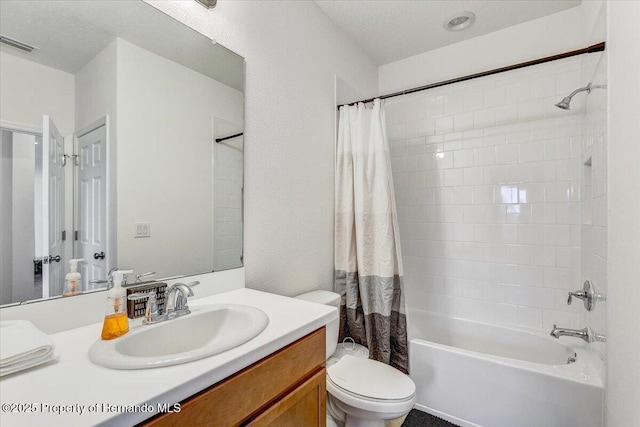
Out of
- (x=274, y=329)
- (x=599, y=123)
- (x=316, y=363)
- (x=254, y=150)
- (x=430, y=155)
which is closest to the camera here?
(x=274, y=329)

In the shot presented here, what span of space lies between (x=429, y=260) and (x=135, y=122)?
2.25 m

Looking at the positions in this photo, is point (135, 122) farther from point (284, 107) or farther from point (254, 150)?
point (284, 107)

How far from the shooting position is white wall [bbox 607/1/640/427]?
872 mm

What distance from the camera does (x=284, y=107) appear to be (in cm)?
171

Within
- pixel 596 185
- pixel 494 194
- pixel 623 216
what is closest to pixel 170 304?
pixel 623 216

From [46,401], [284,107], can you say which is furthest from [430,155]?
[46,401]

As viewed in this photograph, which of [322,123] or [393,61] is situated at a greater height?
[393,61]

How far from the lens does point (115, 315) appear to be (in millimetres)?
842

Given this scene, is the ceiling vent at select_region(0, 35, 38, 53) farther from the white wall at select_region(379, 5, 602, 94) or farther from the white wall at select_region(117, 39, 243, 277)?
the white wall at select_region(379, 5, 602, 94)

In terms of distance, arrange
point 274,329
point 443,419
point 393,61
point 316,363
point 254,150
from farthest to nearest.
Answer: point 393,61 < point 443,419 < point 254,150 < point 316,363 < point 274,329

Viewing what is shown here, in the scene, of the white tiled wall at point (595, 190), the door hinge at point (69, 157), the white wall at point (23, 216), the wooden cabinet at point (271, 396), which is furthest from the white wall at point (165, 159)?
the white tiled wall at point (595, 190)

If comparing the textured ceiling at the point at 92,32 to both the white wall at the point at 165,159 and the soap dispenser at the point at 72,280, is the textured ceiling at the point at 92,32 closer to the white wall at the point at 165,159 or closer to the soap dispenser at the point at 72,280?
the white wall at the point at 165,159

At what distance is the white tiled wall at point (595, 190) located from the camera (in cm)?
131

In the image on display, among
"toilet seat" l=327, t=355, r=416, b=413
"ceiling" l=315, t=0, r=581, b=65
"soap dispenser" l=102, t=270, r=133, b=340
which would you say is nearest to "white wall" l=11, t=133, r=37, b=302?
"soap dispenser" l=102, t=270, r=133, b=340
